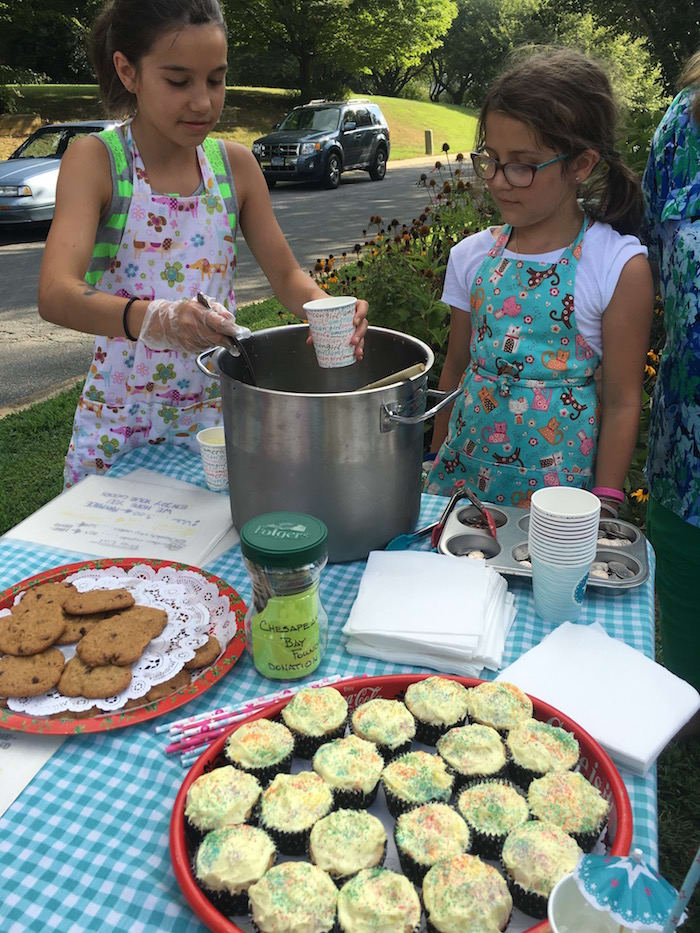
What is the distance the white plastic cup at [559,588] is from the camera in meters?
1.45

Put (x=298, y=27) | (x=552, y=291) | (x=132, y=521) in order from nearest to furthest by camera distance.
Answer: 1. (x=132, y=521)
2. (x=552, y=291)
3. (x=298, y=27)

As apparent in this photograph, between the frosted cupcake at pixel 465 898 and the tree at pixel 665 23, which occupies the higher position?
the tree at pixel 665 23

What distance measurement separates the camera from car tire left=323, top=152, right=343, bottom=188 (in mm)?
16188

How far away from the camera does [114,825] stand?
1.09 metres

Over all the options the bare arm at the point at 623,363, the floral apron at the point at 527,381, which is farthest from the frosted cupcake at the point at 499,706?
the bare arm at the point at 623,363

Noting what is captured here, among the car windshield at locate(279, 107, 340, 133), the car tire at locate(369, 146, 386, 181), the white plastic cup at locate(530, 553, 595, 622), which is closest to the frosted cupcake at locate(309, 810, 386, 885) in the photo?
the white plastic cup at locate(530, 553, 595, 622)

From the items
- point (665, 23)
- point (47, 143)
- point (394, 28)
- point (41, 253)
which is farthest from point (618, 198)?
point (394, 28)

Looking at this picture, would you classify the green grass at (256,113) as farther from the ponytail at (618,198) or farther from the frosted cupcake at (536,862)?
the frosted cupcake at (536,862)

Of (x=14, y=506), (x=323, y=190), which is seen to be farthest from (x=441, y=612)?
(x=323, y=190)

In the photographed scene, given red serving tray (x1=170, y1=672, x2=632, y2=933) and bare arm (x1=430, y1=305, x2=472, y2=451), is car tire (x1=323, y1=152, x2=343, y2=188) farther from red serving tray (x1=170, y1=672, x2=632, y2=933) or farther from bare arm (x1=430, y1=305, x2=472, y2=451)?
red serving tray (x1=170, y1=672, x2=632, y2=933)

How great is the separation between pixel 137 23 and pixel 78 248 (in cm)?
57

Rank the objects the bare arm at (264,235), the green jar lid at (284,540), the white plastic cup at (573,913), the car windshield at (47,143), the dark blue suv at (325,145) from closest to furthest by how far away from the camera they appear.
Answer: the white plastic cup at (573,913)
the green jar lid at (284,540)
the bare arm at (264,235)
the car windshield at (47,143)
the dark blue suv at (325,145)

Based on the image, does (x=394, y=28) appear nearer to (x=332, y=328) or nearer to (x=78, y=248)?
(x=78, y=248)

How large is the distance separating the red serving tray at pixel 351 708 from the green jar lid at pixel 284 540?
23cm
